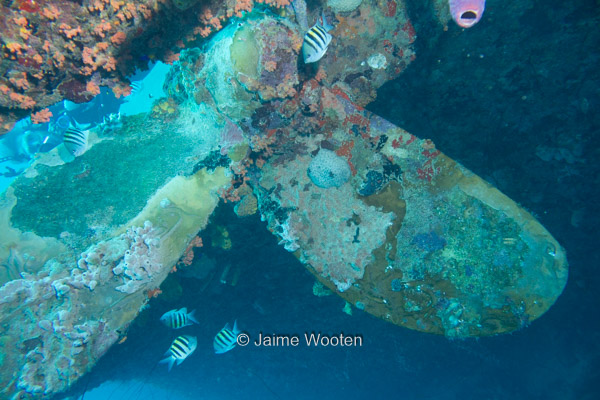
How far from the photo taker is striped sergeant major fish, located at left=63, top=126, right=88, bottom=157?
3.85 m

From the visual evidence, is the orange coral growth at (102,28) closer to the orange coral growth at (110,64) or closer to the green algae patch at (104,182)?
the orange coral growth at (110,64)

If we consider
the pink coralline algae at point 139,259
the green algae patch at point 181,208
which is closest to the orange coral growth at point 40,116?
the green algae patch at point 181,208

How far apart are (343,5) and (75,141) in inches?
187

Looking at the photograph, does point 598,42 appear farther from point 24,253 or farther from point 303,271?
point 24,253

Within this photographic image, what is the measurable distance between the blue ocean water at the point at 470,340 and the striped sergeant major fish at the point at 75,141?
241 centimetres

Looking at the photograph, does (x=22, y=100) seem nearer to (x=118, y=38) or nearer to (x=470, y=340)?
(x=118, y=38)

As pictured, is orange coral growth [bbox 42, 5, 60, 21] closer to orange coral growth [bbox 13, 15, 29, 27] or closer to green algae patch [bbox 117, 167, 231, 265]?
orange coral growth [bbox 13, 15, 29, 27]

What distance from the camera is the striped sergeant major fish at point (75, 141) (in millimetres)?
3846

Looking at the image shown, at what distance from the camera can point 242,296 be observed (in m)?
6.71

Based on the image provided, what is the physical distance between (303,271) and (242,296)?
202cm

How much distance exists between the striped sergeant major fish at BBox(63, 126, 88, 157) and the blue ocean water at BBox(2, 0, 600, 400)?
2.41 meters

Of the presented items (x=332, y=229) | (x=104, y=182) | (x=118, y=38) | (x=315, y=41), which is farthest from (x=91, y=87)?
(x=332, y=229)

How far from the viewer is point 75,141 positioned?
3928mm

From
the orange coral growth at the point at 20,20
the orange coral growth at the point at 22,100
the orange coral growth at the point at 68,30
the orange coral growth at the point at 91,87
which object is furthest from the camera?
the orange coral growth at the point at 91,87
